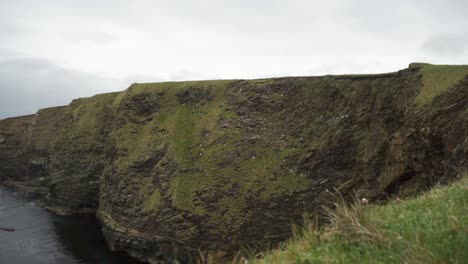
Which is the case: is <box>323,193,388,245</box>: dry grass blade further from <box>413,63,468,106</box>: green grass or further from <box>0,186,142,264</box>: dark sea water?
<box>0,186,142,264</box>: dark sea water

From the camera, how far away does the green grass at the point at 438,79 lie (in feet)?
150

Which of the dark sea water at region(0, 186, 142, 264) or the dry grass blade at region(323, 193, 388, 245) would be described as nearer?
the dry grass blade at region(323, 193, 388, 245)

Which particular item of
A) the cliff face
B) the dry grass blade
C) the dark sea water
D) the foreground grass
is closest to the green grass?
the cliff face

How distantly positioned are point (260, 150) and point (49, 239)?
120 feet

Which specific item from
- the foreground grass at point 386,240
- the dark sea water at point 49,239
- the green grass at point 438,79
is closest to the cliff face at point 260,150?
the green grass at point 438,79

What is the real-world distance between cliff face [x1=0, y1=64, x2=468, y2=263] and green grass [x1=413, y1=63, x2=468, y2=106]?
138 mm

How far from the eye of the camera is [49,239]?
67000 millimetres

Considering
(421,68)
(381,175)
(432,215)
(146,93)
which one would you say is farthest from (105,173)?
(432,215)

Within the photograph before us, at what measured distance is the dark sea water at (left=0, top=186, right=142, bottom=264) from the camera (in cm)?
5809

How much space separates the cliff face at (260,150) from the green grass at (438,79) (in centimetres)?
14

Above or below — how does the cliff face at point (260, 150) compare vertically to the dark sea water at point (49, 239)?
above

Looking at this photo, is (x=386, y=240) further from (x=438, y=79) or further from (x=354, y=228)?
(x=438, y=79)

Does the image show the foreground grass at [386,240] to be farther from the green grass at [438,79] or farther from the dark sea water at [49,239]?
the dark sea water at [49,239]

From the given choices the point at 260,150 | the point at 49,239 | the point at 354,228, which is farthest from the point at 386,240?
the point at 49,239
